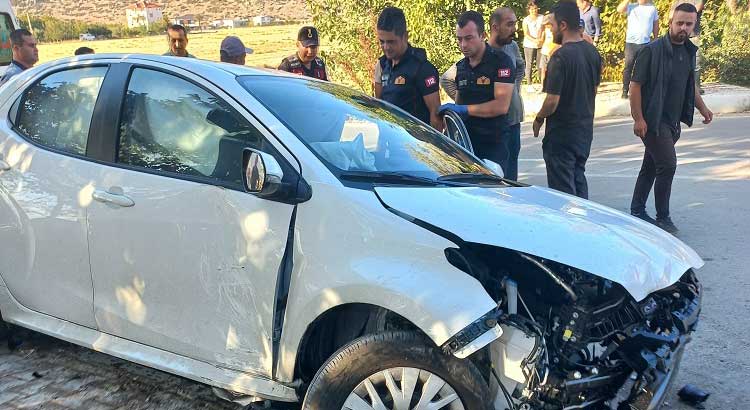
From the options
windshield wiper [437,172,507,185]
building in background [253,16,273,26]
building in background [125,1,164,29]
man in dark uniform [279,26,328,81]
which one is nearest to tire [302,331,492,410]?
windshield wiper [437,172,507,185]

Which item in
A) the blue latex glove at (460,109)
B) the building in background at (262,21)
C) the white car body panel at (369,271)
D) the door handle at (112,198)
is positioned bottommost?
the white car body panel at (369,271)

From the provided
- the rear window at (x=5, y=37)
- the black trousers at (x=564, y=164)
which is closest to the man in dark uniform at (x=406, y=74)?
the black trousers at (x=564, y=164)

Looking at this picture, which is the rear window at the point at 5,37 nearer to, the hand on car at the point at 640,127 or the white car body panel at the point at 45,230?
the white car body panel at the point at 45,230

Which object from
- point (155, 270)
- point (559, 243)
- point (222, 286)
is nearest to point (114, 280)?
point (155, 270)

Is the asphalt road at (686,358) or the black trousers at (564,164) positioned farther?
the black trousers at (564,164)

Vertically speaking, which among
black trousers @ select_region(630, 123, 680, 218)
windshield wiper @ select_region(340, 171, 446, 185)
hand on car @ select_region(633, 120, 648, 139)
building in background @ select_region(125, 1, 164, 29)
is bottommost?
black trousers @ select_region(630, 123, 680, 218)

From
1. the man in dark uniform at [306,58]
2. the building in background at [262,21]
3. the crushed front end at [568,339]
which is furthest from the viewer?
the building in background at [262,21]

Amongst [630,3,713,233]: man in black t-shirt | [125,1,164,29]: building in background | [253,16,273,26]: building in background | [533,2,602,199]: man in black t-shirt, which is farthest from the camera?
[253,16,273,26]: building in background

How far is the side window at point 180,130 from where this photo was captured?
296 centimetres

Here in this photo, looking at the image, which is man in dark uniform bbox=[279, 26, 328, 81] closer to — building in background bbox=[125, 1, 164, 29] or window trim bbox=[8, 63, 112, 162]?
window trim bbox=[8, 63, 112, 162]

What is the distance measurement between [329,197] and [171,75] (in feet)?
3.70

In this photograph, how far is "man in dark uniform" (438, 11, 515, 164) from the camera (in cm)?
518

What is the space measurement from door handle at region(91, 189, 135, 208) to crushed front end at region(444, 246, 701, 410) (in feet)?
5.13

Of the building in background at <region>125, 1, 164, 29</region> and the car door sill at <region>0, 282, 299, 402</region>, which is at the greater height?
the building in background at <region>125, 1, 164, 29</region>
